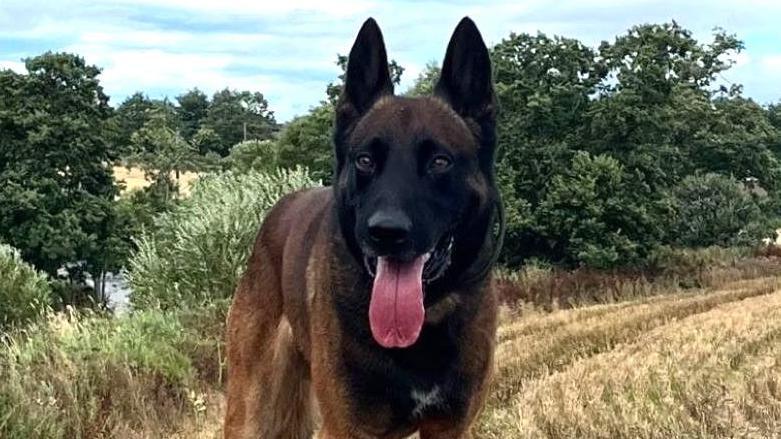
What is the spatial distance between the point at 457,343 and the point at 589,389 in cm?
310

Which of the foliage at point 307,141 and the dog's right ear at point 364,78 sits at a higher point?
the dog's right ear at point 364,78

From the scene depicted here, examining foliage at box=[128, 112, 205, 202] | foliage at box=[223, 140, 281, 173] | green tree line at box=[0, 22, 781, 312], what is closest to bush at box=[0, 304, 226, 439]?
green tree line at box=[0, 22, 781, 312]

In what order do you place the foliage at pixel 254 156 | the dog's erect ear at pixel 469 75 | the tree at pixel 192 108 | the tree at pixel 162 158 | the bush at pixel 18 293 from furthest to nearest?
the tree at pixel 192 108
the tree at pixel 162 158
the foliage at pixel 254 156
the bush at pixel 18 293
the dog's erect ear at pixel 469 75

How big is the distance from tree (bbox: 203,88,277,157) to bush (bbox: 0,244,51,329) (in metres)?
60.7

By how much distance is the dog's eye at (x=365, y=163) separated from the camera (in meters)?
3.72

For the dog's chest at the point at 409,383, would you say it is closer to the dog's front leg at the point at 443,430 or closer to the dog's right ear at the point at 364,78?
the dog's front leg at the point at 443,430

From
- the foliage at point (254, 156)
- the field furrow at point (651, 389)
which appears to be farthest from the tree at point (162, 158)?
the field furrow at point (651, 389)

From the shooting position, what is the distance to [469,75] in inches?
158

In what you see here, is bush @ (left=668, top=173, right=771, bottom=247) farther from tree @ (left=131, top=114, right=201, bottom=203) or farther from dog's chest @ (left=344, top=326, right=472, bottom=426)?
dog's chest @ (left=344, top=326, right=472, bottom=426)

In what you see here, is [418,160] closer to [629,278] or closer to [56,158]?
[629,278]

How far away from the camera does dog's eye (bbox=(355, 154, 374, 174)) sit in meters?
3.72

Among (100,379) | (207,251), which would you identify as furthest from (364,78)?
(207,251)

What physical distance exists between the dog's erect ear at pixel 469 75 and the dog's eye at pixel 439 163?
0.32m

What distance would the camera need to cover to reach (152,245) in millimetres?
18141
